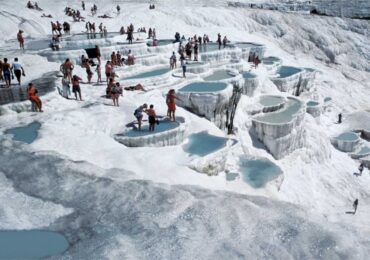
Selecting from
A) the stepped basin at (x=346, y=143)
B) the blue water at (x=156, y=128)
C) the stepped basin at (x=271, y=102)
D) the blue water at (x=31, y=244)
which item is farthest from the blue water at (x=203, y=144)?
the stepped basin at (x=346, y=143)

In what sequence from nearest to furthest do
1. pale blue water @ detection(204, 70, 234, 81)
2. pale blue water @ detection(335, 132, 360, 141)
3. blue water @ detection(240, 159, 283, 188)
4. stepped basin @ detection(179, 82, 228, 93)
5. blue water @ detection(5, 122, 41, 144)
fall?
1. blue water @ detection(5, 122, 41, 144)
2. blue water @ detection(240, 159, 283, 188)
3. stepped basin @ detection(179, 82, 228, 93)
4. pale blue water @ detection(204, 70, 234, 81)
5. pale blue water @ detection(335, 132, 360, 141)

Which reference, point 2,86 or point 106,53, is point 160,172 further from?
point 106,53

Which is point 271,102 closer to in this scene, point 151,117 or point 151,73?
point 151,73

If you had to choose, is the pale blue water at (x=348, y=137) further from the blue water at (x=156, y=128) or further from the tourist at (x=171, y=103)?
the blue water at (x=156, y=128)

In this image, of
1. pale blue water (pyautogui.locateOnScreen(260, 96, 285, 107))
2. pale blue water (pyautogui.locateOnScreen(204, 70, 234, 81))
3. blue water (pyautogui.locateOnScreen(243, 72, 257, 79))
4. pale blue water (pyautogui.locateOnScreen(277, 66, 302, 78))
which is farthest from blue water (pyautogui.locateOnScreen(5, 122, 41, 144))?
pale blue water (pyautogui.locateOnScreen(277, 66, 302, 78))

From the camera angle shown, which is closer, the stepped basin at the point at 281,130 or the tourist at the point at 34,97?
the tourist at the point at 34,97

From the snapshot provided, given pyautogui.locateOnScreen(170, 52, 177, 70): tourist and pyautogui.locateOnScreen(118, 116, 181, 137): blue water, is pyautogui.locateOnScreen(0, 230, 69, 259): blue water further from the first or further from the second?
pyautogui.locateOnScreen(170, 52, 177, 70): tourist

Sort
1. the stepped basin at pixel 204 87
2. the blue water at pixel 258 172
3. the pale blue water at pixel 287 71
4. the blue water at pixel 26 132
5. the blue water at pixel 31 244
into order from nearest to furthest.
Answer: the blue water at pixel 31 244 → the blue water at pixel 26 132 → the blue water at pixel 258 172 → the stepped basin at pixel 204 87 → the pale blue water at pixel 287 71
